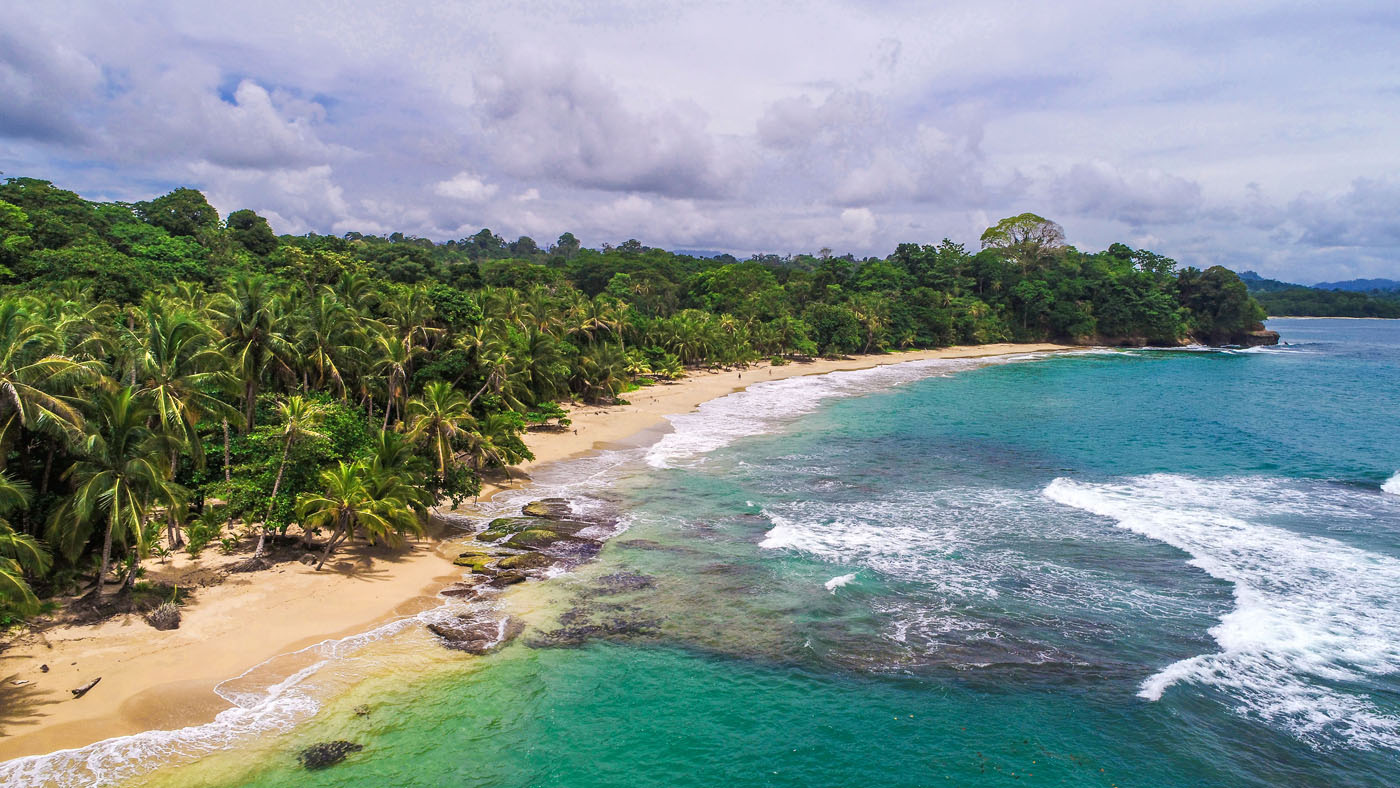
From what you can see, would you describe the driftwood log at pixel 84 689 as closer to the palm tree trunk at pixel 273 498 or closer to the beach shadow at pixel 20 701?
the beach shadow at pixel 20 701

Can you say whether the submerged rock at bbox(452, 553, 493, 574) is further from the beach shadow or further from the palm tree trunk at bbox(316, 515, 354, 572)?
the beach shadow

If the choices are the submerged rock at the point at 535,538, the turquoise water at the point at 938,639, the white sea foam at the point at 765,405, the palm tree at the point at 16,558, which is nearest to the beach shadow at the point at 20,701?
the palm tree at the point at 16,558

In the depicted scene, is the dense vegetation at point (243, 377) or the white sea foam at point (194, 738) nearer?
the white sea foam at point (194, 738)

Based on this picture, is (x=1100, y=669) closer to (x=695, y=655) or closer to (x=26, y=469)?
(x=695, y=655)

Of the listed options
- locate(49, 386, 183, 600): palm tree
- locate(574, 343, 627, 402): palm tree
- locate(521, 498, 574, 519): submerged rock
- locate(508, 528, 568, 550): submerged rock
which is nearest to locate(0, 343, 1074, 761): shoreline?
locate(49, 386, 183, 600): palm tree

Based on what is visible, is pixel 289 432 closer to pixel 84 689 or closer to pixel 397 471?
pixel 397 471
